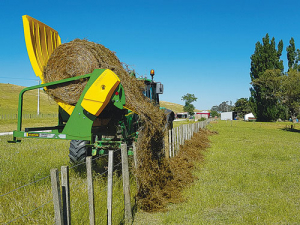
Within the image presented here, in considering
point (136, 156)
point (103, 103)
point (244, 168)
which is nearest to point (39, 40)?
Result: point (103, 103)

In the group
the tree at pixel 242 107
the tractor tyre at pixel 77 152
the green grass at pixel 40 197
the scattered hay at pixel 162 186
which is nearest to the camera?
the green grass at pixel 40 197

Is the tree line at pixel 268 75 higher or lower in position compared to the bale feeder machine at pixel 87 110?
higher

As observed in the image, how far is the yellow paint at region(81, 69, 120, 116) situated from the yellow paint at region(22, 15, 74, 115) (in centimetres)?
83

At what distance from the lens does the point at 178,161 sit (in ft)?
26.5

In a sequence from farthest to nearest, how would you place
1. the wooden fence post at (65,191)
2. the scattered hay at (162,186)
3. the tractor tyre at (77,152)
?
the tractor tyre at (77,152) < the scattered hay at (162,186) < the wooden fence post at (65,191)

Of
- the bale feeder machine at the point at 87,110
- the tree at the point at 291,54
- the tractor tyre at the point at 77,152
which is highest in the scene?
the tree at the point at 291,54

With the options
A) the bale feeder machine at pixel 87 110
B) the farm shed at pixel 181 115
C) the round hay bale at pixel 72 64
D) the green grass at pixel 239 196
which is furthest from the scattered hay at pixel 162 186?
the farm shed at pixel 181 115

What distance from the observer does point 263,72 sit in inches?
2092

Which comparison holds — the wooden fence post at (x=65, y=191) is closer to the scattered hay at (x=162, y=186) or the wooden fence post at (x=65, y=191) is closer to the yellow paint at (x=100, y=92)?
the yellow paint at (x=100, y=92)

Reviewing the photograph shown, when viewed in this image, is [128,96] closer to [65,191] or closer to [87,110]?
[87,110]

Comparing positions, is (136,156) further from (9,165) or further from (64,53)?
(9,165)

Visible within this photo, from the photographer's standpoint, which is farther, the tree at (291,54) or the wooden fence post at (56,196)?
the tree at (291,54)

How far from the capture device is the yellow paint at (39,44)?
17.5 ft

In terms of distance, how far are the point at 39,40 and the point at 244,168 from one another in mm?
6830
